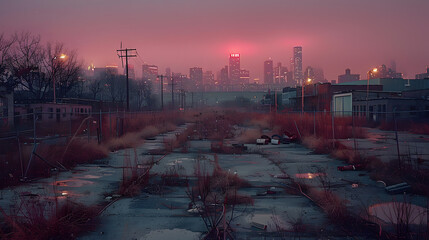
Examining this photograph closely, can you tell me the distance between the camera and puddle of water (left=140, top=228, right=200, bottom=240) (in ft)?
20.1

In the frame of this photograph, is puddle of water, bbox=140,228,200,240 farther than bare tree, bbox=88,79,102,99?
No

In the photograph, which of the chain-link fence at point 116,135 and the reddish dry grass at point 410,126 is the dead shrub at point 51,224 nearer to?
the chain-link fence at point 116,135

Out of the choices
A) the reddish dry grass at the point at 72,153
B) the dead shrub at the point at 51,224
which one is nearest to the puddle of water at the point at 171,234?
the dead shrub at the point at 51,224

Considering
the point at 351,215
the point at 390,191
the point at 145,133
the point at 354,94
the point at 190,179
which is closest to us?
the point at 351,215

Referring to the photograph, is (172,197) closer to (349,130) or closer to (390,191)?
(390,191)

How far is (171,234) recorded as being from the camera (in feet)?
20.7

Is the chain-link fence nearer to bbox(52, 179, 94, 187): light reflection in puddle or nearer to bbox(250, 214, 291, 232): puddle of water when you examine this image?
bbox(52, 179, 94, 187): light reflection in puddle

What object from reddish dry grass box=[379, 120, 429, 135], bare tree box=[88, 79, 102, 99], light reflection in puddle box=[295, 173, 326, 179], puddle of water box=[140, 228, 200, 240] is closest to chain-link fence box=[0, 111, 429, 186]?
reddish dry grass box=[379, 120, 429, 135]

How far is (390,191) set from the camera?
28.9 feet

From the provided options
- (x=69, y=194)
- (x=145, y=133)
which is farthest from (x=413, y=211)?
(x=145, y=133)

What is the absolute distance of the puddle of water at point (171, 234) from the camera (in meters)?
6.13

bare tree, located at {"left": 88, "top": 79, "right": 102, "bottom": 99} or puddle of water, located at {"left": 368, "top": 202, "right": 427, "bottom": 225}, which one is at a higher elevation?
bare tree, located at {"left": 88, "top": 79, "right": 102, "bottom": 99}

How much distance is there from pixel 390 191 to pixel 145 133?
71.5 ft

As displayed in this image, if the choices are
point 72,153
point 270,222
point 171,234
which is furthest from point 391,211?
point 72,153
